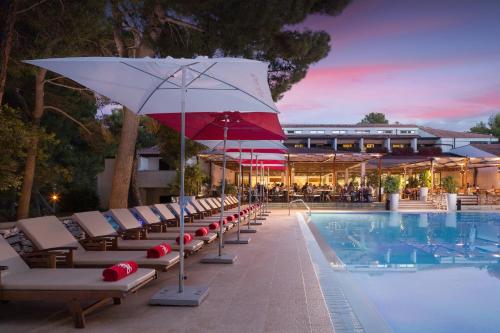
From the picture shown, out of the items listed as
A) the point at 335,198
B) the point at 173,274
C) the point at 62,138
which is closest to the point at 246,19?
the point at 173,274

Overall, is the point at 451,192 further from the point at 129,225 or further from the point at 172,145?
the point at 129,225

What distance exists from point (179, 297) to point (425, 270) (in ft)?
16.4

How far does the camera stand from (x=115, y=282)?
163 inches

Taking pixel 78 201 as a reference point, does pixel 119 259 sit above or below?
below

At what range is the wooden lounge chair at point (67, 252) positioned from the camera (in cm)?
548

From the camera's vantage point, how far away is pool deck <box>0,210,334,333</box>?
4152 millimetres

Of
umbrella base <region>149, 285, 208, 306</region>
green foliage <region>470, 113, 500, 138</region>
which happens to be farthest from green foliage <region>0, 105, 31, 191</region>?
green foliage <region>470, 113, 500, 138</region>

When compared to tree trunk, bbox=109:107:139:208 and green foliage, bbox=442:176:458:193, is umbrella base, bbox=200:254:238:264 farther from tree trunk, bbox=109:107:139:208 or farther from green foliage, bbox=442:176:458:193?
green foliage, bbox=442:176:458:193

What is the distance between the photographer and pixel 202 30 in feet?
44.7

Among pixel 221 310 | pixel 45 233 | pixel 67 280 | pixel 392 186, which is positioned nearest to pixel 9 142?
pixel 45 233

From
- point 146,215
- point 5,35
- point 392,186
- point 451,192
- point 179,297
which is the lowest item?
point 179,297

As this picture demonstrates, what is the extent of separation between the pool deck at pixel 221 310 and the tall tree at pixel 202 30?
7119 millimetres

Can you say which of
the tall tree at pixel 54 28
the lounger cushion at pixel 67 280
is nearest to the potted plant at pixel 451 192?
the tall tree at pixel 54 28

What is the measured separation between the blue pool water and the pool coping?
0.11 meters
